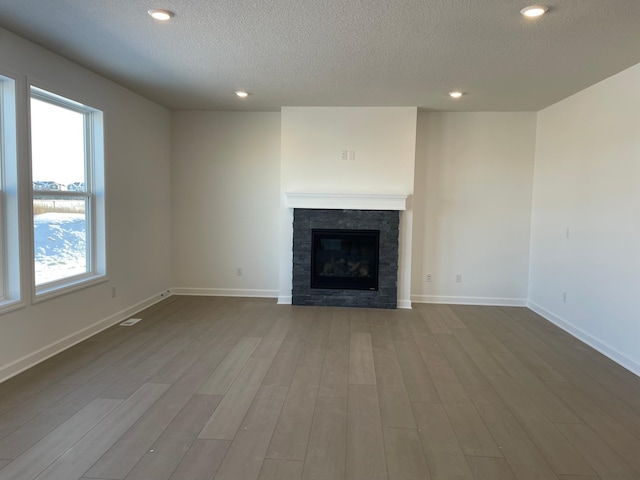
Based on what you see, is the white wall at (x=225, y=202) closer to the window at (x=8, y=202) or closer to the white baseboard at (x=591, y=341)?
the window at (x=8, y=202)

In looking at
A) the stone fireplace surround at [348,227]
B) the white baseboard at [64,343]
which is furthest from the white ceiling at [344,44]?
the white baseboard at [64,343]

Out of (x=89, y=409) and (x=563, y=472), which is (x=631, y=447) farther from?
(x=89, y=409)

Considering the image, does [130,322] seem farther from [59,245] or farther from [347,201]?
[347,201]

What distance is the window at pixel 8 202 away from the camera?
10.0 feet

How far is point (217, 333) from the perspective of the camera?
166 inches

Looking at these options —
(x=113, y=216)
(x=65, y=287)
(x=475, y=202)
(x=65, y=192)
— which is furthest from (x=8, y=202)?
(x=475, y=202)

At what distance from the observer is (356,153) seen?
5.33m

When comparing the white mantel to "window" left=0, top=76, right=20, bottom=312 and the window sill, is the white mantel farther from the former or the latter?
"window" left=0, top=76, right=20, bottom=312

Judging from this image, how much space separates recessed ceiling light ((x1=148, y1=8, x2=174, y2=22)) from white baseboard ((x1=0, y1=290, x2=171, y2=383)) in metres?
2.63

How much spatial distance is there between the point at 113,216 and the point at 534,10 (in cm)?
403

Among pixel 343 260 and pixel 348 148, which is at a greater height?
pixel 348 148

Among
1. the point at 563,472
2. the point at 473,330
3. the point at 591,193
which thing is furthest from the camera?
the point at 473,330

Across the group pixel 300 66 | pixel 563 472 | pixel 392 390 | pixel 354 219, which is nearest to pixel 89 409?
Result: pixel 392 390

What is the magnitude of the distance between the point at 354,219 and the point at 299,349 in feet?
6.67
